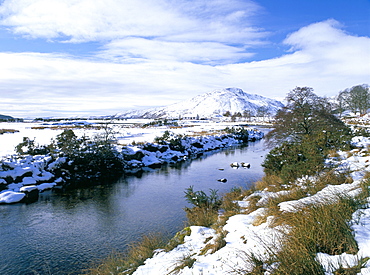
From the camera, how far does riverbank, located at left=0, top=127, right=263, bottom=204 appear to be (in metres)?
17.5

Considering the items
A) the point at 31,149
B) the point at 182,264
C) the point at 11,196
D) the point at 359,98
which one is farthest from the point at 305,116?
the point at 359,98

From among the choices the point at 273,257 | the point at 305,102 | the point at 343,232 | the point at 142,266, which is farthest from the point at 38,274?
the point at 305,102

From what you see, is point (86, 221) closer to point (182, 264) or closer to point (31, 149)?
point (182, 264)

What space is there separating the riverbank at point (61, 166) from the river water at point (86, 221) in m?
1.58

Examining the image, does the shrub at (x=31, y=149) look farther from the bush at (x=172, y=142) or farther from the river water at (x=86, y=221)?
the bush at (x=172, y=142)

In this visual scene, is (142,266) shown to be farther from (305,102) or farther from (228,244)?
(305,102)

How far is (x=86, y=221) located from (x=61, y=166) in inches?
440

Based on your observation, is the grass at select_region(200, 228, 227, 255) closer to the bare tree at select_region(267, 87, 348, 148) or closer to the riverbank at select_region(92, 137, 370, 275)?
the riverbank at select_region(92, 137, 370, 275)

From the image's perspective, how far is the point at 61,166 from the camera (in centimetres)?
2194

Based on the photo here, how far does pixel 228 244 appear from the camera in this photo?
233 inches

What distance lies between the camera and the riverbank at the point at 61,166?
17500 millimetres

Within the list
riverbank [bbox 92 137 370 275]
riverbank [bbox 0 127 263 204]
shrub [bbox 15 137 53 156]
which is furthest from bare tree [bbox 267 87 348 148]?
shrub [bbox 15 137 53 156]

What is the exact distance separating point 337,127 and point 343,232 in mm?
17233

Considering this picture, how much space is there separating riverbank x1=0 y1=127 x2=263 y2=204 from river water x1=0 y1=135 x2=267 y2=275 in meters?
1.58
